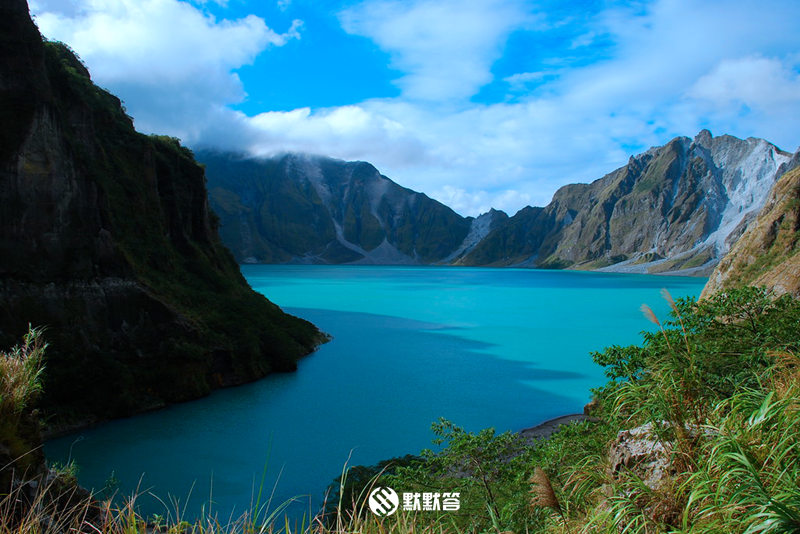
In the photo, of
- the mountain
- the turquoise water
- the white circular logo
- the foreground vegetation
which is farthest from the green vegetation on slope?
the mountain

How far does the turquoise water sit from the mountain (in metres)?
1.83

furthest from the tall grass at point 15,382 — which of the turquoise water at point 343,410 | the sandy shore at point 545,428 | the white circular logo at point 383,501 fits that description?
the sandy shore at point 545,428

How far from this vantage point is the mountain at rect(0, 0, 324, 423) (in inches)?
821

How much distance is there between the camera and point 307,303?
227ft

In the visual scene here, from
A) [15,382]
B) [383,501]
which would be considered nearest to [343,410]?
[15,382]

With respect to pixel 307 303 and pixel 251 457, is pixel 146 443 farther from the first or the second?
pixel 307 303

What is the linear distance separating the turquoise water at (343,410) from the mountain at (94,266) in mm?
1827

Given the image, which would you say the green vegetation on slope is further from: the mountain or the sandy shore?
the mountain

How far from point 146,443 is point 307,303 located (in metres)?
49.4

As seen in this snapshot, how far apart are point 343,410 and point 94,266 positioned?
43.5ft

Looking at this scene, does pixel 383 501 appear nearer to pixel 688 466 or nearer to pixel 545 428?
pixel 688 466

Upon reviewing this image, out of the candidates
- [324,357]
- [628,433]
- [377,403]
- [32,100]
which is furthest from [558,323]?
[628,433]

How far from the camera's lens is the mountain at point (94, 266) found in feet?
68.4

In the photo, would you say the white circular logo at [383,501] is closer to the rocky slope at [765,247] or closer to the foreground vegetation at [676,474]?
the foreground vegetation at [676,474]
